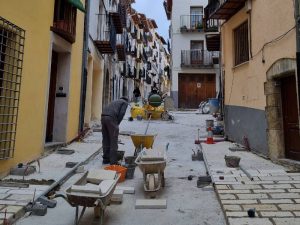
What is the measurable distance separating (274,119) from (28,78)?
5781mm

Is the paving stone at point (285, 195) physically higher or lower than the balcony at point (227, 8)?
lower

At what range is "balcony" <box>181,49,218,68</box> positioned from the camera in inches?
987

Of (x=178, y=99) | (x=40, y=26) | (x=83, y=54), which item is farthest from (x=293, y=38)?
(x=178, y=99)

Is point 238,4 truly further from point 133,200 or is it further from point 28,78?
point 133,200

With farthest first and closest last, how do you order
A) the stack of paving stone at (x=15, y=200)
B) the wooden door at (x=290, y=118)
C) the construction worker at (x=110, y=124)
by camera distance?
the construction worker at (x=110, y=124)
the wooden door at (x=290, y=118)
the stack of paving stone at (x=15, y=200)

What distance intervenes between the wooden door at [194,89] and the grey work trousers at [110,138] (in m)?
18.3

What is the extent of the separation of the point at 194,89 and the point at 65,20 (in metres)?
18.2

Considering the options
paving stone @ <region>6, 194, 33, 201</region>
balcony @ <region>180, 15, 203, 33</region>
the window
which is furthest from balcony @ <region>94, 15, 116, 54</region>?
balcony @ <region>180, 15, 203, 33</region>

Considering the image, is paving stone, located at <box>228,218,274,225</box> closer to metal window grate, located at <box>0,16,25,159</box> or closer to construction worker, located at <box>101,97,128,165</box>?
construction worker, located at <box>101,97,128,165</box>

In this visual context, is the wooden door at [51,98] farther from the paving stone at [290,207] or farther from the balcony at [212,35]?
the balcony at [212,35]

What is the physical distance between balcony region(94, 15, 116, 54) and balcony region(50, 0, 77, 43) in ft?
13.7

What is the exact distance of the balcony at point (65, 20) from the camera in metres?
7.83

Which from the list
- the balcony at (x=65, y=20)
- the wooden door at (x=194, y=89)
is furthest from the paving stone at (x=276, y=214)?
the wooden door at (x=194, y=89)

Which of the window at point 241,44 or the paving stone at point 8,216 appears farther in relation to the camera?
the window at point 241,44
